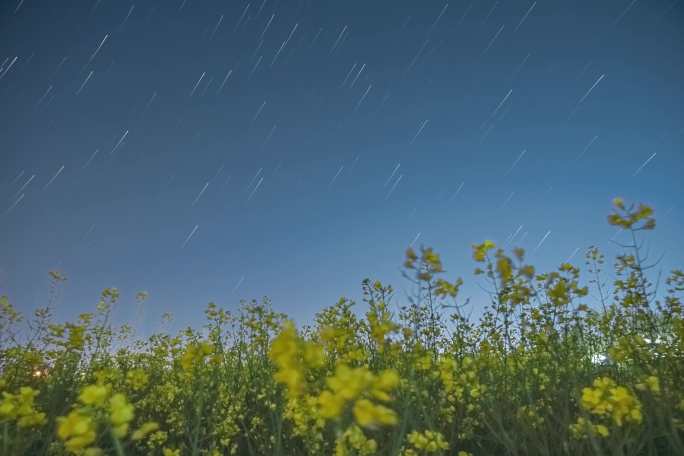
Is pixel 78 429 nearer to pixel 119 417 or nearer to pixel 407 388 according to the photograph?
pixel 119 417

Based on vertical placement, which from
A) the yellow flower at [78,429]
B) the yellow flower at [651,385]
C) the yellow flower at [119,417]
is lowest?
the yellow flower at [78,429]

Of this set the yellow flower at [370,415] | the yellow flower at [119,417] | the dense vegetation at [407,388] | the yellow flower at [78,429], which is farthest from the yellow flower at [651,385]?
the yellow flower at [78,429]

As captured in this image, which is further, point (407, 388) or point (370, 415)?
point (407, 388)

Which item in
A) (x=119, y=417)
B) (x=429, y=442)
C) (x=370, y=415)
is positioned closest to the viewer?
(x=370, y=415)

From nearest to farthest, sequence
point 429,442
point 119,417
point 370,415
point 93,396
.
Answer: point 370,415, point 119,417, point 93,396, point 429,442

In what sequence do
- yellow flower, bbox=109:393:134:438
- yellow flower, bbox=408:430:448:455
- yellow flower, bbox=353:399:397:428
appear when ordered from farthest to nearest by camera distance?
1. yellow flower, bbox=408:430:448:455
2. yellow flower, bbox=109:393:134:438
3. yellow flower, bbox=353:399:397:428

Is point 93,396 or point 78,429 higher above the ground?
point 93,396

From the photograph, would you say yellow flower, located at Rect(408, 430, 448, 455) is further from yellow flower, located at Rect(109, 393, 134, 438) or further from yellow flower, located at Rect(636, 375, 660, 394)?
yellow flower, located at Rect(109, 393, 134, 438)

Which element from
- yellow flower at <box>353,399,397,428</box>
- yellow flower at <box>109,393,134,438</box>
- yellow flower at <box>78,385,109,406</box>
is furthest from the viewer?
yellow flower at <box>78,385,109,406</box>

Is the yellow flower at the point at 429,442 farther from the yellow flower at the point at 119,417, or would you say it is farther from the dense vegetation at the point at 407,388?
the yellow flower at the point at 119,417

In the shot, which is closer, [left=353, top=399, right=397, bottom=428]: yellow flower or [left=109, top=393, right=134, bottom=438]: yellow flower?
[left=353, top=399, right=397, bottom=428]: yellow flower

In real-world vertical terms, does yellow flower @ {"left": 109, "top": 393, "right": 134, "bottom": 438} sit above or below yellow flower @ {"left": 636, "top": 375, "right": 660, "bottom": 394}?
below

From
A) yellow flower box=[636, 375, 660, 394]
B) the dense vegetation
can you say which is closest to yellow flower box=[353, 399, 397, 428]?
the dense vegetation

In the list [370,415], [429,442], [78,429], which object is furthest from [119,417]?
[429,442]
